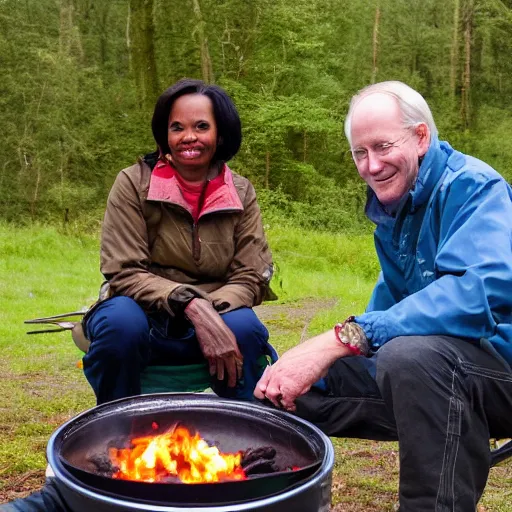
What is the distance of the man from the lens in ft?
5.68

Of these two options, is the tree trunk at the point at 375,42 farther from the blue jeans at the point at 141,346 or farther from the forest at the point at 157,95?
the blue jeans at the point at 141,346

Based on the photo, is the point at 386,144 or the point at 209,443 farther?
the point at 386,144

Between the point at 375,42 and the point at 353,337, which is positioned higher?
the point at 375,42

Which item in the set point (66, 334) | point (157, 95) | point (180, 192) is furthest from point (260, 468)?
point (157, 95)

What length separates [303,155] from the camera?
50.9 ft

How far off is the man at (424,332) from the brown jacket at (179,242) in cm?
57

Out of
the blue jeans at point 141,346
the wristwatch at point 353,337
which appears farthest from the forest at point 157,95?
the wristwatch at point 353,337

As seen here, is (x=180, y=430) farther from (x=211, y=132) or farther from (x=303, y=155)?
(x=303, y=155)

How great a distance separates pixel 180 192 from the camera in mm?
2605

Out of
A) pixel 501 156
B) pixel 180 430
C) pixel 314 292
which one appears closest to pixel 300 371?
pixel 180 430

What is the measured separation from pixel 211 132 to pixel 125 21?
54.2ft

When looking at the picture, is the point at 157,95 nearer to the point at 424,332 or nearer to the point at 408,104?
the point at 408,104

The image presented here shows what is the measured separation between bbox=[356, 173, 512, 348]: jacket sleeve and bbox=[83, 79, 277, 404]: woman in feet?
2.26

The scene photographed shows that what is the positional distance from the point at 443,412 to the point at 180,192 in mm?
1330
